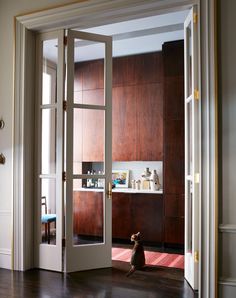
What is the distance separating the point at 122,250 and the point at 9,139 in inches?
90.8

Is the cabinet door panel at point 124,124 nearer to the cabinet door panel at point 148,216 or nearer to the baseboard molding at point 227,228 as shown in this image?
the cabinet door panel at point 148,216

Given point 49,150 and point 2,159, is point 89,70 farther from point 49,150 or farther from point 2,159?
point 2,159

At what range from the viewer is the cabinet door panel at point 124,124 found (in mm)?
6055

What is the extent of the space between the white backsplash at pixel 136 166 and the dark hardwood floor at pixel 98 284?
2.34 m

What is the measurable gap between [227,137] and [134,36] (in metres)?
2.87

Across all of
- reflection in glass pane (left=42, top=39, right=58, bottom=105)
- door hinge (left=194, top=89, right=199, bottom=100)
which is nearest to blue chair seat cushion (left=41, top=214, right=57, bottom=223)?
reflection in glass pane (left=42, top=39, right=58, bottom=105)

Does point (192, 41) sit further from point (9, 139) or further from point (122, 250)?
point (122, 250)

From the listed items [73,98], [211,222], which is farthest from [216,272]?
[73,98]

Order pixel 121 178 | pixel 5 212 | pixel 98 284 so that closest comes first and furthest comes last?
pixel 98 284, pixel 5 212, pixel 121 178

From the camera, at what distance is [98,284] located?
3588 mm

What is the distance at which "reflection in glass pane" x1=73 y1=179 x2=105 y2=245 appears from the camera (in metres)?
4.01

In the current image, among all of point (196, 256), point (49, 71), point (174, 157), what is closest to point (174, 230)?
point (174, 157)

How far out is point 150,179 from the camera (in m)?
6.03

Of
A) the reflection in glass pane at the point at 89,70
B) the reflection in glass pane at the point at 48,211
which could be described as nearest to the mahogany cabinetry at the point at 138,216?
the reflection in glass pane at the point at 48,211
